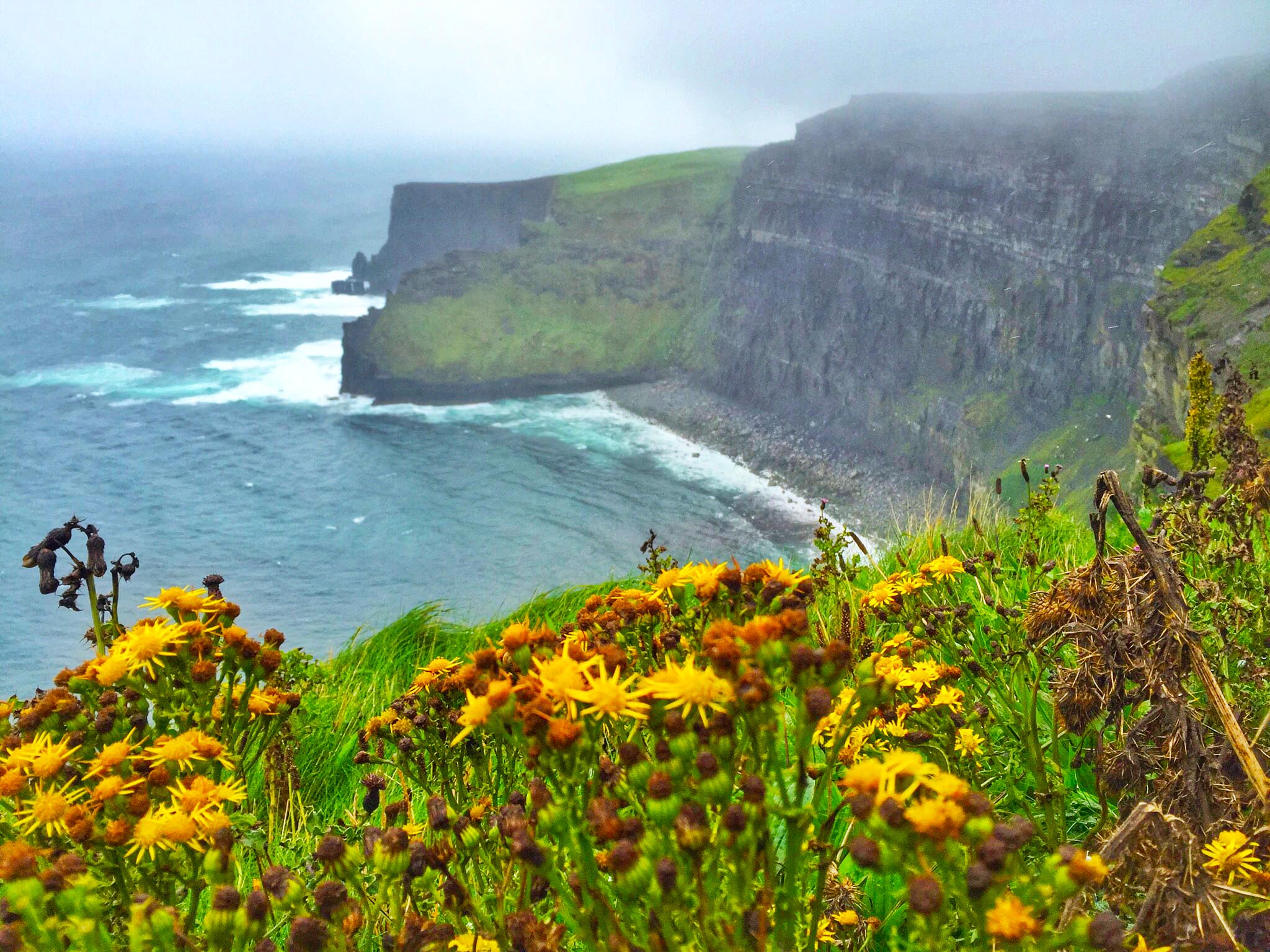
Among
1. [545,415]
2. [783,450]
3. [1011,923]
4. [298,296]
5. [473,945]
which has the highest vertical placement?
[298,296]

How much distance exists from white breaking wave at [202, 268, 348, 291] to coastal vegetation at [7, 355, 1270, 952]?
14454 cm

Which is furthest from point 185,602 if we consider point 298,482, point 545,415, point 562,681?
point 545,415

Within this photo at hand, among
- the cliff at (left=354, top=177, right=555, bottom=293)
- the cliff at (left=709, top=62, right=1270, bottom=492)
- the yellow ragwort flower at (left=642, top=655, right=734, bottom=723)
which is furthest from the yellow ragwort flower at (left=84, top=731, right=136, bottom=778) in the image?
the cliff at (left=354, top=177, right=555, bottom=293)

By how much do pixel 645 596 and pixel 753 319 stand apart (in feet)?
305

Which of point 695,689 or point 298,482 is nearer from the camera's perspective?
point 695,689

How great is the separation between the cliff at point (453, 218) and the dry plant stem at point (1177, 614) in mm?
115286

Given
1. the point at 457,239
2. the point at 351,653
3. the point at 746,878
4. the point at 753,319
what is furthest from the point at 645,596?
the point at 457,239

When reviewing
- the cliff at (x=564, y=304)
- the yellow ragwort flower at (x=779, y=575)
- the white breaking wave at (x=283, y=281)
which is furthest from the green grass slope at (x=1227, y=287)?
the white breaking wave at (x=283, y=281)

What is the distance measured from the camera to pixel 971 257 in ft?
237

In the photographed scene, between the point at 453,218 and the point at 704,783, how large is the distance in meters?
131

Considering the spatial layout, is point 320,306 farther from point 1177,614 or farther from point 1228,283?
point 1177,614

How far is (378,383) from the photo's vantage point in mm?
92438

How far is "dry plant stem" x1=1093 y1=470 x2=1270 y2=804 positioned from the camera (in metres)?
2.23

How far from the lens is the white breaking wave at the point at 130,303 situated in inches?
4663
